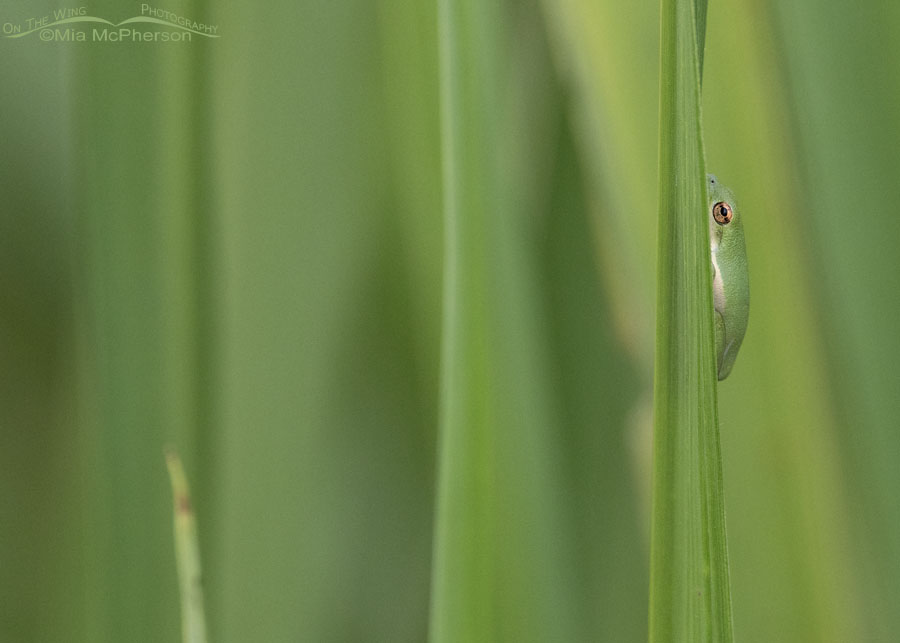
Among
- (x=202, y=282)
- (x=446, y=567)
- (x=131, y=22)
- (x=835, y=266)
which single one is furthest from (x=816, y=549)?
(x=131, y=22)

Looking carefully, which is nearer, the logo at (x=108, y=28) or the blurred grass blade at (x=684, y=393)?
the blurred grass blade at (x=684, y=393)

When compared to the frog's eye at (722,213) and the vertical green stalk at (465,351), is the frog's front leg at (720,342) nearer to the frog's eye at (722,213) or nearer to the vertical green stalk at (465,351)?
the frog's eye at (722,213)

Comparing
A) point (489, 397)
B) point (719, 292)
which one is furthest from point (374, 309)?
point (719, 292)

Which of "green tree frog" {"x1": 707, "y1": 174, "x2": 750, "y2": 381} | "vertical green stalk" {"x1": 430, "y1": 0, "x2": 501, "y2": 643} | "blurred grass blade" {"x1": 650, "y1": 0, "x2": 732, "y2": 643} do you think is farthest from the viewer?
"green tree frog" {"x1": 707, "y1": 174, "x2": 750, "y2": 381}

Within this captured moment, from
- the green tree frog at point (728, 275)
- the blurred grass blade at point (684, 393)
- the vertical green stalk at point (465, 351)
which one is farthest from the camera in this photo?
the green tree frog at point (728, 275)

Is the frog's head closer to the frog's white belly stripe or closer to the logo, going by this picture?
the frog's white belly stripe

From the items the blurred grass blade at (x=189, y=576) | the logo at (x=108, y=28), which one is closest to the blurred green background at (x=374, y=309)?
the logo at (x=108, y=28)

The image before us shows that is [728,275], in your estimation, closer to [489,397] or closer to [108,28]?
[489,397]

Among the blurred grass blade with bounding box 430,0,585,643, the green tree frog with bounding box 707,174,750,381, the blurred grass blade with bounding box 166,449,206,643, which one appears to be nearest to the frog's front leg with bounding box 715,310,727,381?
the green tree frog with bounding box 707,174,750,381
